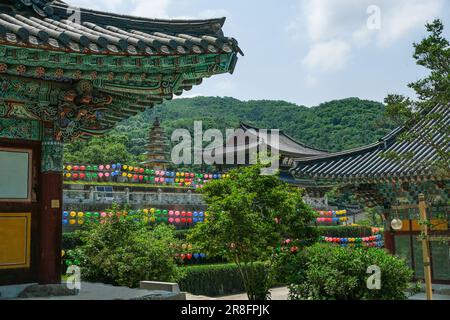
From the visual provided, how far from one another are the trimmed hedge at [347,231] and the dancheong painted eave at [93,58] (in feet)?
107

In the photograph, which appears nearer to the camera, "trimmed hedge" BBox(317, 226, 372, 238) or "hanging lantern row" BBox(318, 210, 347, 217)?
"hanging lantern row" BBox(318, 210, 347, 217)

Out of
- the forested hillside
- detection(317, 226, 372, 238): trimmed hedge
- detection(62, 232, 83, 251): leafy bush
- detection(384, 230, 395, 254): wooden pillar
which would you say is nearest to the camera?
detection(384, 230, 395, 254): wooden pillar

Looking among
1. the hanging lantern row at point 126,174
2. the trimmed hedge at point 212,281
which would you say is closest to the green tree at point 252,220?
Answer: the trimmed hedge at point 212,281

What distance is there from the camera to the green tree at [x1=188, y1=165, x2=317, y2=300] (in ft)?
37.3

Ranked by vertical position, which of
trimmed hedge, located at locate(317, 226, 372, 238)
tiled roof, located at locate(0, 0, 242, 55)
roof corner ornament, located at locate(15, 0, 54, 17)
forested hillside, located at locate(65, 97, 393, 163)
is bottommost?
trimmed hedge, located at locate(317, 226, 372, 238)

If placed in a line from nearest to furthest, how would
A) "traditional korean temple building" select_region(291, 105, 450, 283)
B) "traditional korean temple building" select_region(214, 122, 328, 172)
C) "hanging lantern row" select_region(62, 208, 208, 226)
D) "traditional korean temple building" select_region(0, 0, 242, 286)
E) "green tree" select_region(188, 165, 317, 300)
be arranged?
1. "traditional korean temple building" select_region(0, 0, 242, 286)
2. "green tree" select_region(188, 165, 317, 300)
3. "traditional korean temple building" select_region(291, 105, 450, 283)
4. "hanging lantern row" select_region(62, 208, 208, 226)
5. "traditional korean temple building" select_region(214, 122, 328, 172)

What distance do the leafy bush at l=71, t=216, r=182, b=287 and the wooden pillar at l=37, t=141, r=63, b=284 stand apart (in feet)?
18.0

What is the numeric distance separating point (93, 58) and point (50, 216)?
269cm

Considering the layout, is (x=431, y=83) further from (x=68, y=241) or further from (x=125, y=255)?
(x=68, y=241)

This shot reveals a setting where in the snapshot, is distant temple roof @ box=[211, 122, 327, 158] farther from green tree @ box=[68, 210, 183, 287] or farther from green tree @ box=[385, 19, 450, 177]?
green tree @ box=[385, 19, 450, 177]

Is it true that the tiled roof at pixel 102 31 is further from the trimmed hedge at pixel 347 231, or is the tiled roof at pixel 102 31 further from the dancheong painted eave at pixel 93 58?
the trimmed hedge at pixel 347 231

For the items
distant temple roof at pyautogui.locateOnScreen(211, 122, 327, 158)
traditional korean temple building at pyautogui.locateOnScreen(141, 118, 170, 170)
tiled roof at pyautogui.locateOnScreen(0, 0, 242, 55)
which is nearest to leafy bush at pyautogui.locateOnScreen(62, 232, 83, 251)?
tiled roof at pyautogui.locateOnScreen(0, 0, 242, 55)

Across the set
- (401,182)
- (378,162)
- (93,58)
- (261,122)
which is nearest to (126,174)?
(378,162)

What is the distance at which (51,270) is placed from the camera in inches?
301
